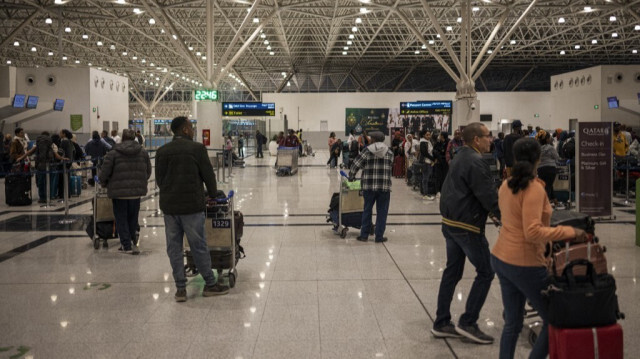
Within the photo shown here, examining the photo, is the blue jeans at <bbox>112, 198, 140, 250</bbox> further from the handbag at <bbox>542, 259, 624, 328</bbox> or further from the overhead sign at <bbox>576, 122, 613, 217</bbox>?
the overhead sign at <bbox>576, 122, 613, 217</bbox>

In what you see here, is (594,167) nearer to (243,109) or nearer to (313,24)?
(243,109)

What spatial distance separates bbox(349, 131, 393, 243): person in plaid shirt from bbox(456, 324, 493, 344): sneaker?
4.32 metres

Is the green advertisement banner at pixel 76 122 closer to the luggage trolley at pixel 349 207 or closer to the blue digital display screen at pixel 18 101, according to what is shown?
the blue digital display screen at pixel 18 101

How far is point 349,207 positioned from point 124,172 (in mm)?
3565

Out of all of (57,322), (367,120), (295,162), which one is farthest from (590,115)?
(57,322)

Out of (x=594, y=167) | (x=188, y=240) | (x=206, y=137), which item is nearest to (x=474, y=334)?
(x=188, y=240)

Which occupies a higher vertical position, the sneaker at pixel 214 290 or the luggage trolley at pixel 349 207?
the luggage trolley at pixel 349 207

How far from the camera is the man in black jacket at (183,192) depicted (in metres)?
5.92

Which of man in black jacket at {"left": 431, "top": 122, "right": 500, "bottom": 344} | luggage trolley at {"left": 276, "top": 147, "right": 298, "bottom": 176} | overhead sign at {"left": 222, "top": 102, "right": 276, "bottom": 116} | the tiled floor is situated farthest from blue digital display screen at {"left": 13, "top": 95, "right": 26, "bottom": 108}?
man in black jacket at {"left": 431, "top": 122, "right": 500, "bottom": 344}

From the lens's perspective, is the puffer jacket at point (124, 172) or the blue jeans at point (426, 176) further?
the blue jeans at point (426, 176)

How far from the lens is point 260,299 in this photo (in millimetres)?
6121

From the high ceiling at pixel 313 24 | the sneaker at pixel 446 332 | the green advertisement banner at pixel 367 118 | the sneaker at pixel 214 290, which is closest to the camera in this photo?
the sneaker at pixel 446 332

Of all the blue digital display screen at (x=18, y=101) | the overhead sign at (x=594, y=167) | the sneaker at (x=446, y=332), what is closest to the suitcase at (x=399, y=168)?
the overhead sign at (x=594, y=167)

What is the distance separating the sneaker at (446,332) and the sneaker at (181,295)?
250 cm
